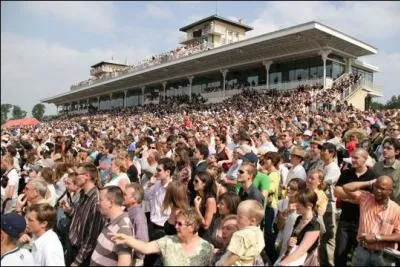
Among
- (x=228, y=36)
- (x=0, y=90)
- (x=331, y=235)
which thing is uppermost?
(x=228, y=36)

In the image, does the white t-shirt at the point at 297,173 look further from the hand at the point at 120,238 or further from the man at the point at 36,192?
the man at the point at 36,192

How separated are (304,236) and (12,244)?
254 cm

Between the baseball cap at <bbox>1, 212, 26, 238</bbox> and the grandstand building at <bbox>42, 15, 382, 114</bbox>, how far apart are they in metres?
25.4

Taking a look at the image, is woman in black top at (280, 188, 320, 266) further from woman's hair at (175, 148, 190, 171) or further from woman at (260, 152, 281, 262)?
woman's hair at (175, 148, 190, 171)

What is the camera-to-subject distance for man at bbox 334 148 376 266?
4566 mm

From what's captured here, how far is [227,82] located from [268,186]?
3347 centimetres

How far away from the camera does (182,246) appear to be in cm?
355

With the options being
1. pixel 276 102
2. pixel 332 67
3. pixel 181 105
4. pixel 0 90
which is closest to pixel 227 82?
pixel 181 105

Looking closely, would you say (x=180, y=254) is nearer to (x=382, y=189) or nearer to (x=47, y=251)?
(x=47, y=251)

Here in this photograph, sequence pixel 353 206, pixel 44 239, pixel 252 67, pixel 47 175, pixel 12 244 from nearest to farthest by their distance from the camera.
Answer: pixel 12 244 → pixel 44 239 → pixel 353 206 → pixel 47 175 → pixel 252 67

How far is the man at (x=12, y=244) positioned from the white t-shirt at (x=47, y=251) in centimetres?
11

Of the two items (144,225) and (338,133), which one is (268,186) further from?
(338,133)

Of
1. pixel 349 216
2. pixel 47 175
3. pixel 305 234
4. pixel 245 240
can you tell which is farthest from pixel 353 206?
pixel 47 175

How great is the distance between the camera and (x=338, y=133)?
9742mm
